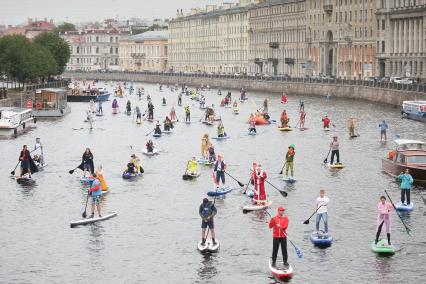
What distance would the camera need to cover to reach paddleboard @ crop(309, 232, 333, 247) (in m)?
39.7

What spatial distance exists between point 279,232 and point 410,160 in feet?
67.0

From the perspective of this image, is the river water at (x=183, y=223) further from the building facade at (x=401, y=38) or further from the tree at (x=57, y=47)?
the tree at (x=57, y=47)

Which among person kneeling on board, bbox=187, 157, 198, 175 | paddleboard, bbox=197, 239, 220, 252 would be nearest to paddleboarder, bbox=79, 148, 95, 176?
person kneeling on board, bbox=187, 157, 198, 175

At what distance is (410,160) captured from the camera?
54.0 meters

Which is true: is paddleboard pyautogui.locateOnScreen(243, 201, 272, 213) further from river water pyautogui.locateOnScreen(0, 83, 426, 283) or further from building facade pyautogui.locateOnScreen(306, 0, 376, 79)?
building facade pyautogui.locateOnScreen(306, 0, 376, 79)

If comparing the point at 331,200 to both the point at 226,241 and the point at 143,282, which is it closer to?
the point at 226,241

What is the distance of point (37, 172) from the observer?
59.5 metres

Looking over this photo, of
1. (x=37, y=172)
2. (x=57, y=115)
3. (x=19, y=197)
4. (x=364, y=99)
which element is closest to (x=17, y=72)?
(x=57, y=115)

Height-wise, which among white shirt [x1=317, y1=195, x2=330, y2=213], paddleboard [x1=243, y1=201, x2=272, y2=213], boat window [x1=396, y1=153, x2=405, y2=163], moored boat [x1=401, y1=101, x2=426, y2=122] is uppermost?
moored boat [x1=401, y1=101, x2=426, y2=122]

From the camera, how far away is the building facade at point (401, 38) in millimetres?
152000

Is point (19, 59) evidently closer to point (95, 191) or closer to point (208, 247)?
point (95, 191)

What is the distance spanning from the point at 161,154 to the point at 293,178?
15.0 meters

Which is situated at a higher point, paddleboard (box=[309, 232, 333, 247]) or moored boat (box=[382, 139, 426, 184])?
moored boat (box=[382, 139, 426, 184])

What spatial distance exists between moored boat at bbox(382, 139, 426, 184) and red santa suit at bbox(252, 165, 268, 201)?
377 inches
